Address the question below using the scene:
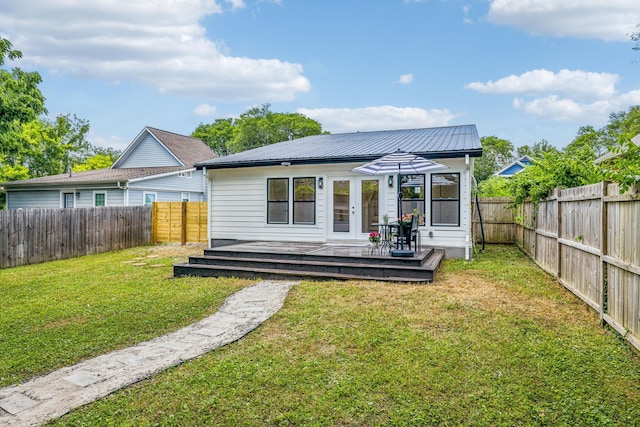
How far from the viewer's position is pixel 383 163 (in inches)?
307

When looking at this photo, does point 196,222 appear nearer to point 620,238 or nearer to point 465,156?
point 465,156

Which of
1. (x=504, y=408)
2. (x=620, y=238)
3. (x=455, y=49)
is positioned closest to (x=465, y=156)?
(x=620, y=238)

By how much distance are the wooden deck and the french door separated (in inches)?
55.9

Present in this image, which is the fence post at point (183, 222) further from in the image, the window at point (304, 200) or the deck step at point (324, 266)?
the deck step at point (324, 266)

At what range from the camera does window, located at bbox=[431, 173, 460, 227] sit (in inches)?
372

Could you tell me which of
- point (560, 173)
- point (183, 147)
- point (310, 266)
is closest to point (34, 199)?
point (183, 147)

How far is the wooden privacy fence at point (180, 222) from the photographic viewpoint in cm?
1417

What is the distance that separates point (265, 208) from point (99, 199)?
33.5 feet

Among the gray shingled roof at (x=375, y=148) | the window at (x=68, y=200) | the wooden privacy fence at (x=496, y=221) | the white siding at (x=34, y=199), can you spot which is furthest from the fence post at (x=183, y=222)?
the wooden privacy fence at (x=496, y=221)

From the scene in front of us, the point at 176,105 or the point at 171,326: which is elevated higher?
the point at 176,105

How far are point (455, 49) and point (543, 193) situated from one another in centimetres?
1047

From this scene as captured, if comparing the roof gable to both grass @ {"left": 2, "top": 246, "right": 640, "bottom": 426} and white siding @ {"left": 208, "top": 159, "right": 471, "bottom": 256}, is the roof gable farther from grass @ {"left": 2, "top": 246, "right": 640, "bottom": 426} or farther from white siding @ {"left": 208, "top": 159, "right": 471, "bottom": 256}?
grass @ {"left": 2, "top": 246, "right": 640, "bottom": 426}

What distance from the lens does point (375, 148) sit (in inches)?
417

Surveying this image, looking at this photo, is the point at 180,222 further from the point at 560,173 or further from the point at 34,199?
the point at 560,173
